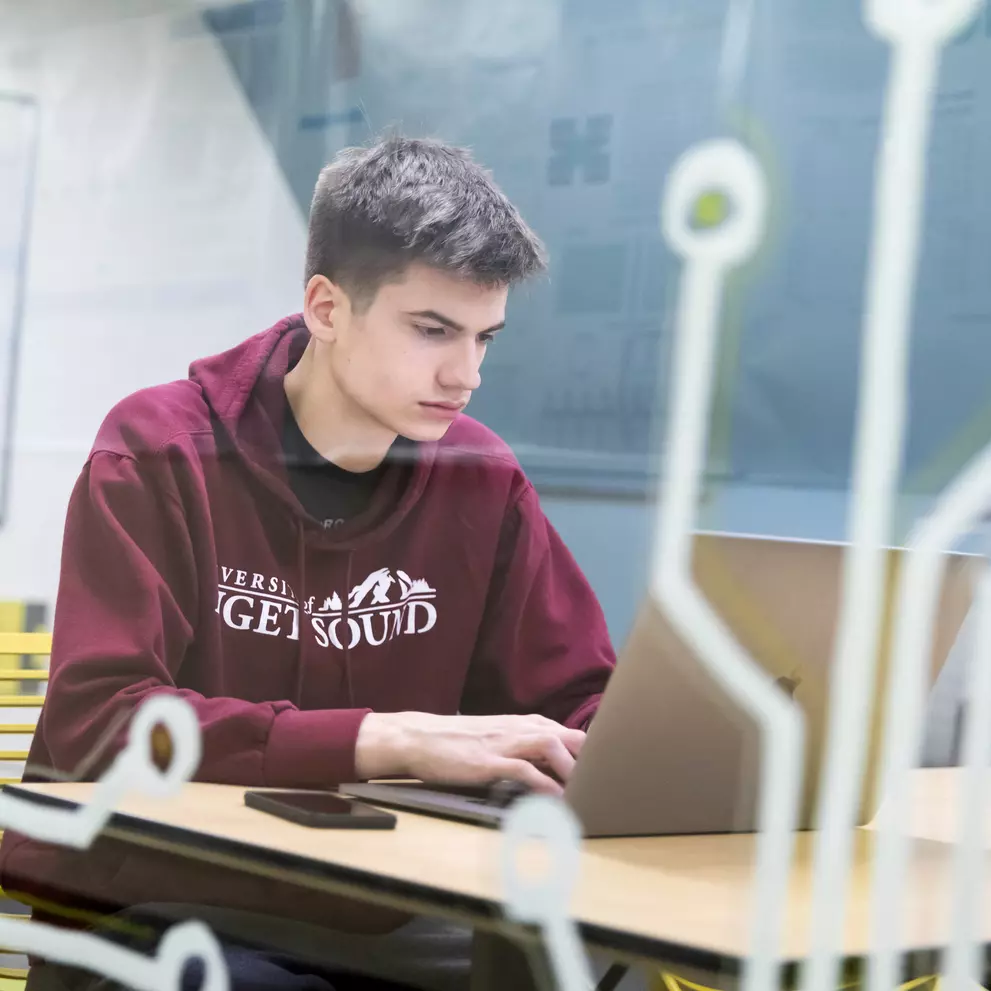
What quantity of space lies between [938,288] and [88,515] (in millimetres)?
812

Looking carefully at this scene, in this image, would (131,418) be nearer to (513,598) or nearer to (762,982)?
(513,598)

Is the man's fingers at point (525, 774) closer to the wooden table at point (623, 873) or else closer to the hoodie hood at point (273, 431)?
the wooden table at point (623, 873)

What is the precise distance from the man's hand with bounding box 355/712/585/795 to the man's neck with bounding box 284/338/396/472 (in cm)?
32

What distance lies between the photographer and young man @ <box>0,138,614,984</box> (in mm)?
1229

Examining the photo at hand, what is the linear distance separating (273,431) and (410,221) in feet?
0.86

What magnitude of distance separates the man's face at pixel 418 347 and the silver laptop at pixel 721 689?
0.41 meters

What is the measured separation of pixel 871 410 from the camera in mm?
999

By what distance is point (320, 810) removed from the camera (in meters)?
0.98

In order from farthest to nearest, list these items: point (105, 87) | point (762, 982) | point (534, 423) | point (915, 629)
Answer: point (105, 87) → point (534, 423) → point (915, 629) → point (762, 982)

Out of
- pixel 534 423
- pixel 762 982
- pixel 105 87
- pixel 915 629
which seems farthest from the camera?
pixel 105 87

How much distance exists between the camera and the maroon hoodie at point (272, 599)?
48.3 inches

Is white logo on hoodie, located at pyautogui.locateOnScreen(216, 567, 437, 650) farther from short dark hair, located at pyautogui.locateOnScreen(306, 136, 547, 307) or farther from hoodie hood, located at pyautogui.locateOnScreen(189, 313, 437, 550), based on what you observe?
short dark hair, located at pyautogui.locateOnScreen(306, 136, 547, 307)

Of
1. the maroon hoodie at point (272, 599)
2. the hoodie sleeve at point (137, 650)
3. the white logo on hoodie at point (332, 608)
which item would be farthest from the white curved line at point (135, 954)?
the white logo on hoodie at point (332, 608)

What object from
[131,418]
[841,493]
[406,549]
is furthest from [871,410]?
[131,418]
